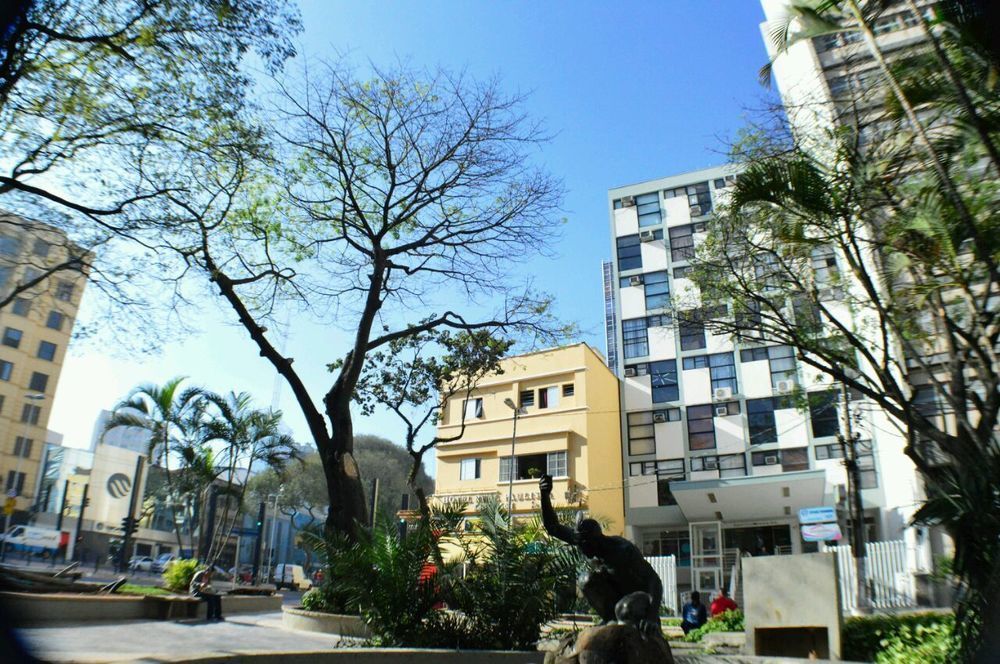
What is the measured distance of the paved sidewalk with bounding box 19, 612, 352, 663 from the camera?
706cm

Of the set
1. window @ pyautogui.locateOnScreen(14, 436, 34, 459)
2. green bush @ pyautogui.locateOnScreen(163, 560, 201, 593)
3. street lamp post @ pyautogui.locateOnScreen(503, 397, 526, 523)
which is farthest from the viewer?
window @ pyautogui.locateOnScreen(14, 436, 34, 459)

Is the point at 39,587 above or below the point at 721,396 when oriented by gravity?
below

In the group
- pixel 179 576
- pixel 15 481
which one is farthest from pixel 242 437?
pixel 15 481

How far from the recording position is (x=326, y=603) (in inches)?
468

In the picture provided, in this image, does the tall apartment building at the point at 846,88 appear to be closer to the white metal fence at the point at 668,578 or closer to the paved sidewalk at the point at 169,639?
the paved sidewalk at the point at 169,639

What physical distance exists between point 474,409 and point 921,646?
90.5 ft

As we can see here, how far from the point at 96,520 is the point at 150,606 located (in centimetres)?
4748

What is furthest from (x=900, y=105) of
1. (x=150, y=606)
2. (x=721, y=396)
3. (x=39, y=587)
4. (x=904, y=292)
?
(x=721, y=396)

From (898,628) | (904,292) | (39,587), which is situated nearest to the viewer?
(898,628)

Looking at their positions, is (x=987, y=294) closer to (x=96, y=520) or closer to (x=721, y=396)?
(x=721, y=396)

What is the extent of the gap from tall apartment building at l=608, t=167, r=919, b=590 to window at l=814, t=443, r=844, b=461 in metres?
0.04

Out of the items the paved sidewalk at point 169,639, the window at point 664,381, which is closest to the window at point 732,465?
the window at point 664,381

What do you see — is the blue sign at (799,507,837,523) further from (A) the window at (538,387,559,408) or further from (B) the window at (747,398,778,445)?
(A) the window at (538,387,559,408)

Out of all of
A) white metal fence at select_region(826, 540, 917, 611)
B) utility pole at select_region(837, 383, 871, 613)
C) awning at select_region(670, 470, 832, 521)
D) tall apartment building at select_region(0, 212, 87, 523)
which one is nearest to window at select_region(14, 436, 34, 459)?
tall apartment building at select_region(0, 212, 87, 523)
